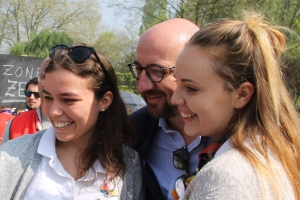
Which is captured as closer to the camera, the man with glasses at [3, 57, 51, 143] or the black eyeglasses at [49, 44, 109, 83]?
the black eyeglasses at [49, 44, 109, 83]

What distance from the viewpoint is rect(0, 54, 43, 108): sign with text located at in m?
5.30

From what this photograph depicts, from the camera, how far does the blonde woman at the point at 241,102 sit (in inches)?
52.0

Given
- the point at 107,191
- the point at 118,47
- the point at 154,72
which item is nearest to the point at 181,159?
the point at 107,191

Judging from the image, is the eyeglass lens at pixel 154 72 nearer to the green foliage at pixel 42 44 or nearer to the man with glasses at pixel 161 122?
the man with glasses at pixel 161 122

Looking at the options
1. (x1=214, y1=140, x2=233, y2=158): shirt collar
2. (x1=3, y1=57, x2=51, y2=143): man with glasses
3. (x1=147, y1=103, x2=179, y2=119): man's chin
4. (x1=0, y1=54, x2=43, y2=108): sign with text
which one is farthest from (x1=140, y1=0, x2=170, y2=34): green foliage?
(x1=214, y1=140, x2=233, y2=158): shirt collar

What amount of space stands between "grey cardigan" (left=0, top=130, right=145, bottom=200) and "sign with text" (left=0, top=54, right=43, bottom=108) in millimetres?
3359

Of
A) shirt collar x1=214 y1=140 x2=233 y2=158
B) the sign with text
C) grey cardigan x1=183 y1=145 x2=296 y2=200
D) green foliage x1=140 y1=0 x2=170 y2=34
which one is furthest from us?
green foliage x1=140 y1=0 x2=170 y2=34

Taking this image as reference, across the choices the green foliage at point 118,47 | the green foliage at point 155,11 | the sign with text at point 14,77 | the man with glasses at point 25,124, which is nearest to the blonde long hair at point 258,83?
the man with glasses at point 25,124

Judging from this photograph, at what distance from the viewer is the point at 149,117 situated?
2578 mm

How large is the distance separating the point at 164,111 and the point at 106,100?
0.35 m

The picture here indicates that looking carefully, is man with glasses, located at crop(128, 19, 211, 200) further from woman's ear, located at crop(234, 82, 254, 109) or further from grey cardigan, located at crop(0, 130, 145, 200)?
woman's ear, located at crop(234, 82, 254, 109)

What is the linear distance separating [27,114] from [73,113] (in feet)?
5.81

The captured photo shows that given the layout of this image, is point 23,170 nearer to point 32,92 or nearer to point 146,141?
point 146,141

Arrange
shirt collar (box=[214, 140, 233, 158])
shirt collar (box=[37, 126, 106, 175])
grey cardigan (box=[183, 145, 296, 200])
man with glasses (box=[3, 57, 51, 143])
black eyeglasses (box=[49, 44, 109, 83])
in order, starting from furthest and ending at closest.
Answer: man with glasses (box=[3, 57, 51, 143]) < black eyeglasses (box=[49, 44, 109, 83]) < shirt collar (box=[37, 126, 106, 175]) < shirt collar (box=[214, 140, 233, 158]) < grey cardigan (box=[183, 145, 296, 200])
